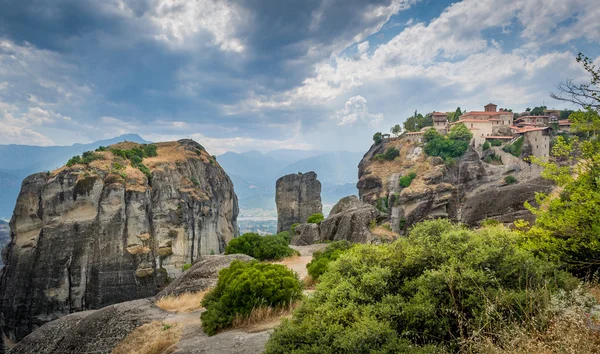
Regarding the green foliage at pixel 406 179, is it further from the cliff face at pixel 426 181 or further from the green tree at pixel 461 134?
the green tree at pixel 461 134

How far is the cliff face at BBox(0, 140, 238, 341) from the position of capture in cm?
3341

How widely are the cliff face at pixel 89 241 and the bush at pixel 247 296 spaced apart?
3240cm

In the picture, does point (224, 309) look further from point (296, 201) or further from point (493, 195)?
point (296, 201)

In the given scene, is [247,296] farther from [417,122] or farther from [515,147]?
[417,122]

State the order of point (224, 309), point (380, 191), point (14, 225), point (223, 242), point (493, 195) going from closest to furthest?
point (224, 309) < point (493, 195) < point (14, 225) < point (223, 242) < point (380, 191)

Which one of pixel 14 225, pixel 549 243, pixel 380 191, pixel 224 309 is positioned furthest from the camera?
pixel 380 191

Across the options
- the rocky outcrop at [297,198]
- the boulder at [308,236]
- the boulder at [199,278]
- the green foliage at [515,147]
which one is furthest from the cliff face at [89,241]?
the green foliage at [515,147]

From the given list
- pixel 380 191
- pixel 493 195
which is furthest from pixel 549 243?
pixel 380 191

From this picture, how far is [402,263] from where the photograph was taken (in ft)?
18.4

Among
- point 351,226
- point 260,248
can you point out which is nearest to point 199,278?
point 260,248

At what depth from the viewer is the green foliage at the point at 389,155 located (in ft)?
229

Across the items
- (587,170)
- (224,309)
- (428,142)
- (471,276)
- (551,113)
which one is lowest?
(224,309)

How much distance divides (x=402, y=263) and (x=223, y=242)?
51623 mm

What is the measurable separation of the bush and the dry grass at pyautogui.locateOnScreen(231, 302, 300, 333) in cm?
9
